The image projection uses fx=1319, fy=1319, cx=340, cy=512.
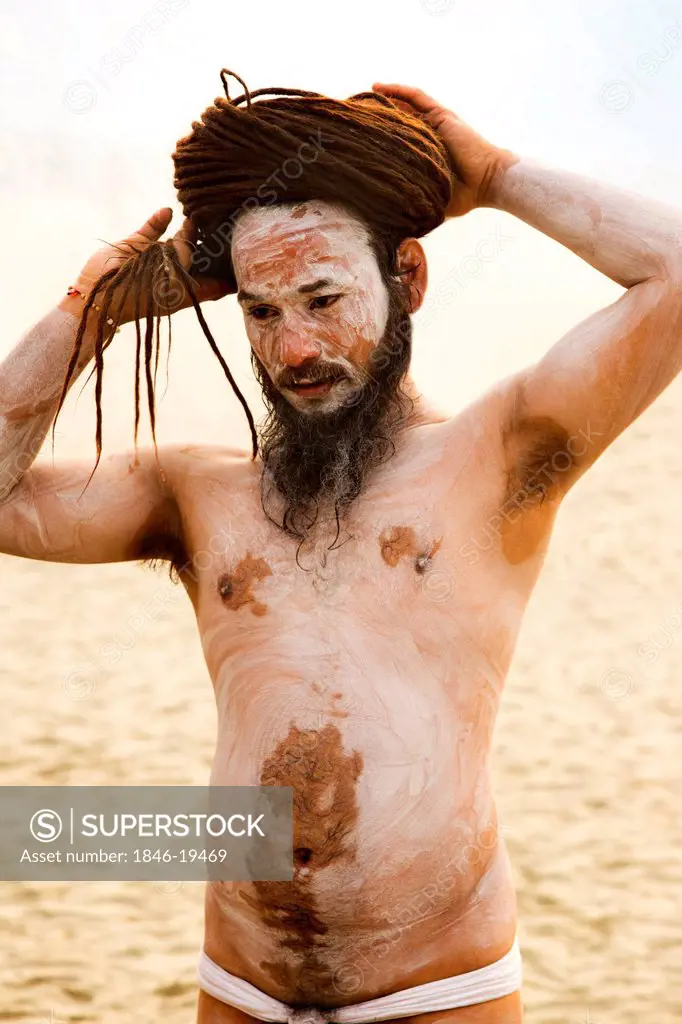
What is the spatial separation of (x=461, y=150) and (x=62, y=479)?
86cm

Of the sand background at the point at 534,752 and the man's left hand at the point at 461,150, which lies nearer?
the man's left hand at the point at 461,150

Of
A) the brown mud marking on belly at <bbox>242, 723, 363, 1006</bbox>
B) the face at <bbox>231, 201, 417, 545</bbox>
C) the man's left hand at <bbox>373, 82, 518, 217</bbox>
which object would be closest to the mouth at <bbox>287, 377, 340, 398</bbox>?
the face at <bbox>231, 201, 417, 545</bbox>

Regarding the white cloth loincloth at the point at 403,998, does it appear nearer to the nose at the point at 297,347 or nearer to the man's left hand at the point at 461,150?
the nose at the point at 297,347

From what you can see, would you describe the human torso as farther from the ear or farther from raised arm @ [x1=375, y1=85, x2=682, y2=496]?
the ear

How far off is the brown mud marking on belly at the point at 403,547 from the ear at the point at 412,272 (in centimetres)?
43

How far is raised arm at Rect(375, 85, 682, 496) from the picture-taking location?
1893mm

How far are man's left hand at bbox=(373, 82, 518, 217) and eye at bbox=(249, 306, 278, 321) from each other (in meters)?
0.37

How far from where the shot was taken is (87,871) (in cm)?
572

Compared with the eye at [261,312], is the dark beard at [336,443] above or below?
below

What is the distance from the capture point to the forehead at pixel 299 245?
2086 millimetres

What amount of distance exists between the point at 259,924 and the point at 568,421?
2.89ft

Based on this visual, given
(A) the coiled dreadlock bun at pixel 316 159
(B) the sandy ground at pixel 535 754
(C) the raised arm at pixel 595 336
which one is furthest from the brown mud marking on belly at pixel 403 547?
(B) the sandy ground at pixel 535 754

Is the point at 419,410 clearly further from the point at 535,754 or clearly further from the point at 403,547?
the point at 535,754

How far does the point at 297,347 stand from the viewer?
2061 millimetres
